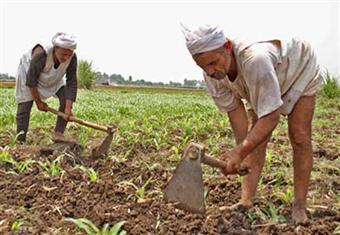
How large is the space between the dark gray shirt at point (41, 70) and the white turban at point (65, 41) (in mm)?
359

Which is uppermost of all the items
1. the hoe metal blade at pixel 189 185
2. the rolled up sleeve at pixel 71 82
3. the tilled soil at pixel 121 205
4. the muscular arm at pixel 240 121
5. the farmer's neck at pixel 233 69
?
the farmer's neck at pixel 233 69

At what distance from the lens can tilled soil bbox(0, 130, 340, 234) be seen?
339cm

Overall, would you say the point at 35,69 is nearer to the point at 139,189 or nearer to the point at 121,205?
the point at 139,189

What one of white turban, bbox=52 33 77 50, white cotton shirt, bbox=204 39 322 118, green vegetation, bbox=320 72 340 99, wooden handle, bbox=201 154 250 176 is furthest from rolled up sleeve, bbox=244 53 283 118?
green vegetation, bbox=320 72 340 99

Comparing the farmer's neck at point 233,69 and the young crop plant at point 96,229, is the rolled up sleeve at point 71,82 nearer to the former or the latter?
the farmer's neck at point 233,69

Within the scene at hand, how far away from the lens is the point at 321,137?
7441mm

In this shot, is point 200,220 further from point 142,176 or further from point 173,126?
point 173,126

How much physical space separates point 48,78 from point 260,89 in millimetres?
3657

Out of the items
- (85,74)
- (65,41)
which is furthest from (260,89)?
(85,74)

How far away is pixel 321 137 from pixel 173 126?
2047 millimetres

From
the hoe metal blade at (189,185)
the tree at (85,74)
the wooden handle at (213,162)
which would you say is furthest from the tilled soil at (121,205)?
the tree at (85,74)

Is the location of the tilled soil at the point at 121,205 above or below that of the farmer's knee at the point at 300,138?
below

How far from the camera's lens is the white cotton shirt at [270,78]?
10.4 feet

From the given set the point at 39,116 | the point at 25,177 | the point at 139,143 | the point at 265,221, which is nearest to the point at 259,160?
the point at 265,221
